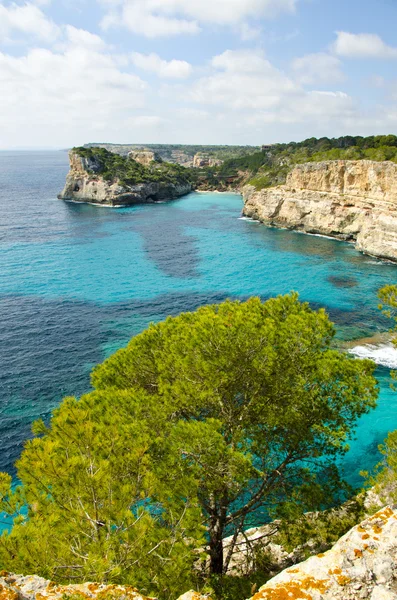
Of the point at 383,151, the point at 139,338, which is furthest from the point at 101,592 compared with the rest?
the point at 383,151

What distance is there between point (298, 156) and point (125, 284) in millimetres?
79103

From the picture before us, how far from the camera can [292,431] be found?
12.8 metres

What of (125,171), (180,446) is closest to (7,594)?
(180,446)

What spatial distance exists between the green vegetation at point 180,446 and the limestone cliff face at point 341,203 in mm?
51240

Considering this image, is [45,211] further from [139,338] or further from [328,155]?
[139,338]

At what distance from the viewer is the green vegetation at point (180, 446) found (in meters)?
8.51

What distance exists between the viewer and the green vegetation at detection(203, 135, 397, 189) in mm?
75438

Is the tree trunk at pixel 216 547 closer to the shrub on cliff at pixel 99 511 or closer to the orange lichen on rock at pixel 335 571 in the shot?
the shrub on cliff at pixel 99 511

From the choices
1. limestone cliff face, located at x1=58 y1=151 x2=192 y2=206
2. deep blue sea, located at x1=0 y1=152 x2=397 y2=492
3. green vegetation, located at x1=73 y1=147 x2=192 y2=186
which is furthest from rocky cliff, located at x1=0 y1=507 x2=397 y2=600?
green vegetation, located at x1=73 y1=147 x2=192 y2=186

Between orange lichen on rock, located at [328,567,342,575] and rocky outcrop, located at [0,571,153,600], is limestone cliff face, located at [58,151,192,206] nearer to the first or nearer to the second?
rocky outcrop, located at [0,571,153,600]

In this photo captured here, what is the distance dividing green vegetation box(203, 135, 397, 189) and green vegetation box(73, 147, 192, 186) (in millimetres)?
21434

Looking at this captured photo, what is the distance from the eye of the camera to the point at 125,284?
49.7 meters

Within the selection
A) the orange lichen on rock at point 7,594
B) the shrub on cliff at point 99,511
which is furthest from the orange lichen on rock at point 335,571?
the orange lichen on rock at point 7,594

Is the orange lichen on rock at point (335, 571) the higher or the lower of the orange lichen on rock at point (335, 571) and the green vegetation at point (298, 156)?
the lower
